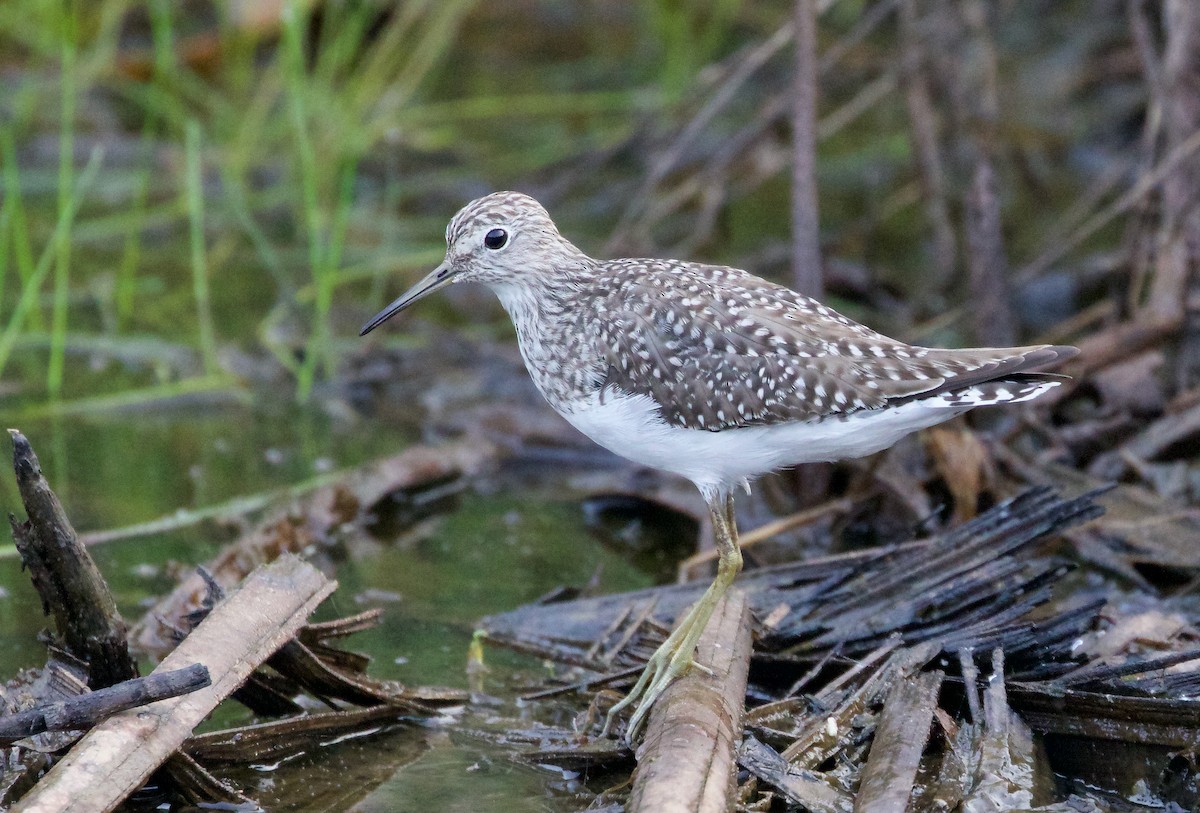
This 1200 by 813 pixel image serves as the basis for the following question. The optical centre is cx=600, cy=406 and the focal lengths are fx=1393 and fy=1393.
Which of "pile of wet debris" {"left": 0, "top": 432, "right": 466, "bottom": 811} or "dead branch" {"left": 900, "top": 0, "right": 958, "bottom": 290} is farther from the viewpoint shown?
"dead branch" {"left": 900, "top": 0, "right": 958, "bottom": 290}

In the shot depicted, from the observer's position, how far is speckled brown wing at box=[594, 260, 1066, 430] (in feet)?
16.7

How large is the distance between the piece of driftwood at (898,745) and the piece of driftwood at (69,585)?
236 cm

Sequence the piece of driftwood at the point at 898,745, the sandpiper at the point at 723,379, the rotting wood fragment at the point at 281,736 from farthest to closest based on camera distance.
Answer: the sandpiper at the point at 723,379 → the rotting wood fragment at the point at 281,736 → the piece of driftwood at the point at 898,745

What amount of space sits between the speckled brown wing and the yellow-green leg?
18.1 inches

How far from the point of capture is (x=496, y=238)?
600 cm

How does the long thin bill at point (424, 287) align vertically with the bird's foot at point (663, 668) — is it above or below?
above

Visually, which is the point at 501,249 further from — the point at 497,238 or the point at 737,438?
the point at 737,438

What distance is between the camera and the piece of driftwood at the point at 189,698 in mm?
3770

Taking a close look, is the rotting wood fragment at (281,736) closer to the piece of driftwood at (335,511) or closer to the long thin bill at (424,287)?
the piece of driftwood at (335,511)

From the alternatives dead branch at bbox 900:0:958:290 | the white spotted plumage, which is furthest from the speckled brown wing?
dead branch at bbox 900:0:958:290

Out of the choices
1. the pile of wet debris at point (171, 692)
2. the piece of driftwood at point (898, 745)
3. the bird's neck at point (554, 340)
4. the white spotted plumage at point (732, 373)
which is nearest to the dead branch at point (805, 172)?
the white spotted plumage at point (732, 373)

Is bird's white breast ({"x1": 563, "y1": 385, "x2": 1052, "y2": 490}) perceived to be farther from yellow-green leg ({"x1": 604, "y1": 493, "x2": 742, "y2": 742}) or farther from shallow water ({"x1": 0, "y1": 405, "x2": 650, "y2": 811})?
shallow water ({"x1": 0, "y1": 405, "x2": 650, "y2": 811})

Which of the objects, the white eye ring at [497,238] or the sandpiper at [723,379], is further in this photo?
the white eye ring at [497,238]

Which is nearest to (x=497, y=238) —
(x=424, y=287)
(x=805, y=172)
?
(x=424, y=287)
